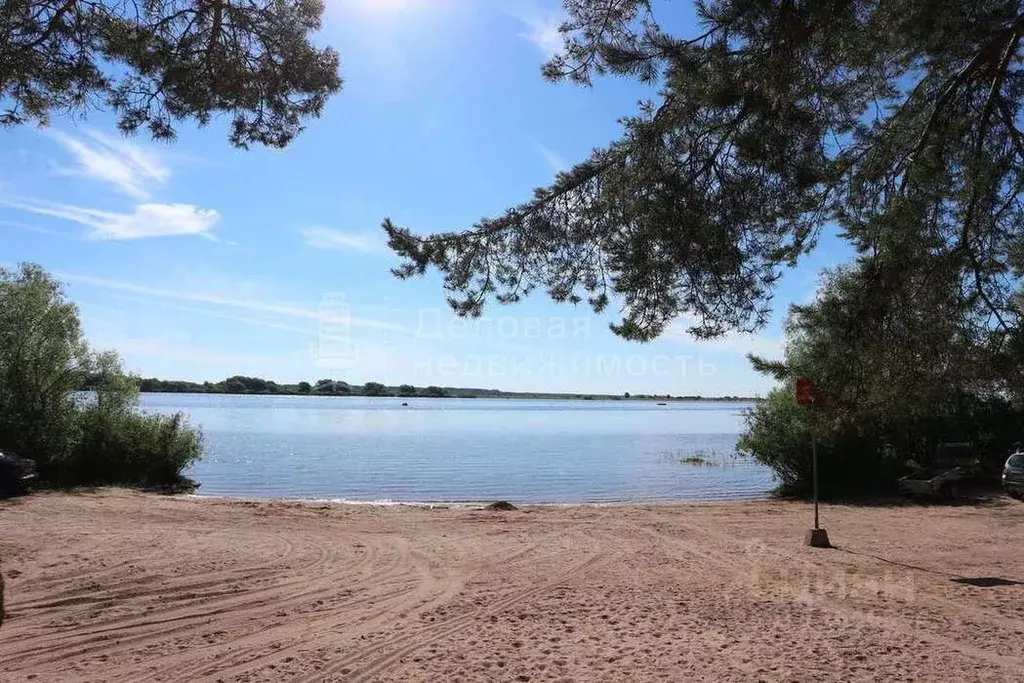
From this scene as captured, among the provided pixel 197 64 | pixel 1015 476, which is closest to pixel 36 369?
pixel 197 64

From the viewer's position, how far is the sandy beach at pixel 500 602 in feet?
16.9

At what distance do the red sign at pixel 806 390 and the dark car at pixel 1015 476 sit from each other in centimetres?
1166

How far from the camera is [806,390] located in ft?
26.2

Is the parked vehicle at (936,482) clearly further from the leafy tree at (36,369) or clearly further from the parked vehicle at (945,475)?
the leafy tree at (36,369)

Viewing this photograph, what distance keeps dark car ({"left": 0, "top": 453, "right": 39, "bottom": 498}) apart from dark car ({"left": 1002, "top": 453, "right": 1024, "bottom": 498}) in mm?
22134

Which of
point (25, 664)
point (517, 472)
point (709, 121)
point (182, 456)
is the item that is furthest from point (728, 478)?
point (25, 664)

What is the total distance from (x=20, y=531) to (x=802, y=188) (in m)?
11.4

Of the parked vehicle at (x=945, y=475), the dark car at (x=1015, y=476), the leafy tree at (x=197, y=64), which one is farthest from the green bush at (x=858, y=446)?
the leafy tree at (x=197, y=64)

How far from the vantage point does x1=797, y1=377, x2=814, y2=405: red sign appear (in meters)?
7.96

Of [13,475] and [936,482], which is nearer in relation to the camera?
[13,475]

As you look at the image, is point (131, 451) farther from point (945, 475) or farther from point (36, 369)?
point (945, 475)

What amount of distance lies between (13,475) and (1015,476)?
22.3m

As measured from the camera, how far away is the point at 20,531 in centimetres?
1051

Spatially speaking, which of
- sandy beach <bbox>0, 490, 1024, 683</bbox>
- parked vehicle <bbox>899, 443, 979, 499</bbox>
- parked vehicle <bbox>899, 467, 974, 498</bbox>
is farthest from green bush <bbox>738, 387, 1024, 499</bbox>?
sandy beach <bbox>0, 490, 1024, 683</bbox>
